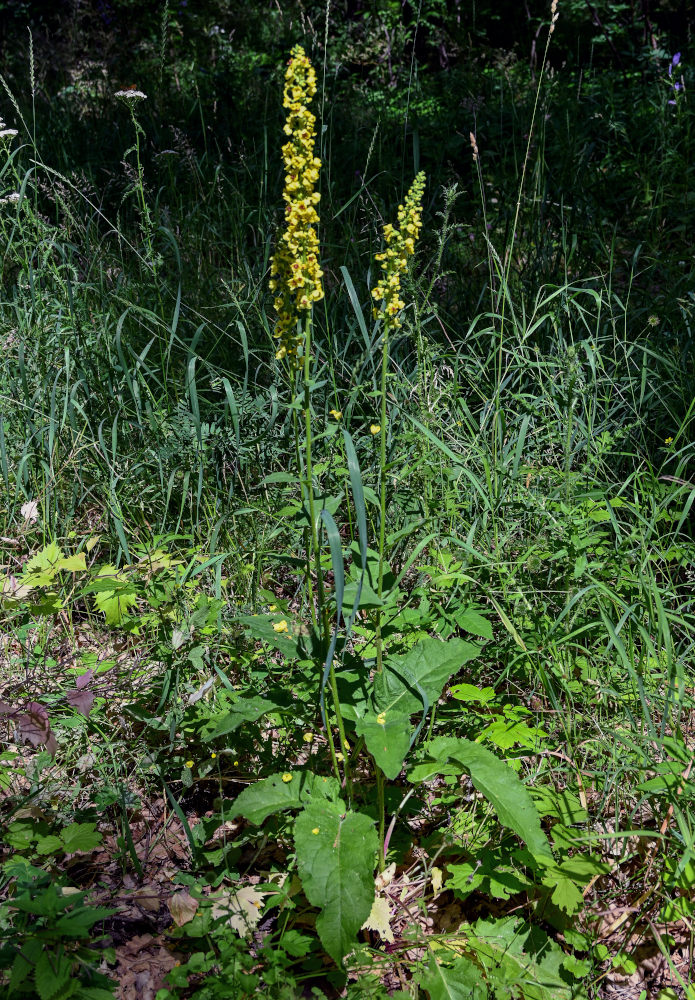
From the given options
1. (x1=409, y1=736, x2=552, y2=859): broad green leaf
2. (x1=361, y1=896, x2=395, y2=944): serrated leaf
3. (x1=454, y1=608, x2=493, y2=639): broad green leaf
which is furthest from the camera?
(x1=454, y1=608, x2=493, y2=639): broad green leaf

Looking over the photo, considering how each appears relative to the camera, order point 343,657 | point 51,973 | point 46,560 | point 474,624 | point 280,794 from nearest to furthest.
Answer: point 51,973, point 280,794, point 343,657, point 474,624, point 46,560

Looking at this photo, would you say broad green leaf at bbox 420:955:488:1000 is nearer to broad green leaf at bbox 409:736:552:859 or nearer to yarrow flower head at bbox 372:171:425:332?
broad green leaf at bbox 409:736:552:859

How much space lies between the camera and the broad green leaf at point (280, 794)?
1481mm

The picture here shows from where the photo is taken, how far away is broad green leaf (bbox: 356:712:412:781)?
137 cm

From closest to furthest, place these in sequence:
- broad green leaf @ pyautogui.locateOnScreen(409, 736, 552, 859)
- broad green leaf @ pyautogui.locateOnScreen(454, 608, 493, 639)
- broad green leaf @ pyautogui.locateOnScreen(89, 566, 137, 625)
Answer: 1. broad green leaf @ pyautogui.locateOnScreen(409, 736, 552, 859)
2. broad green leaf @ pyautogui.locateOnScreen(454, 608, 493, 639)
3. broad green leaf @ pyautogui.locateOnScreen(89, 566, 137, 625)

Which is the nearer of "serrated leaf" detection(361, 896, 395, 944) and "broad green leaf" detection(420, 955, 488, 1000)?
"broad green leaf" detection(420, 955, 488, 1000)

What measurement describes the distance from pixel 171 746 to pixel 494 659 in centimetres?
87

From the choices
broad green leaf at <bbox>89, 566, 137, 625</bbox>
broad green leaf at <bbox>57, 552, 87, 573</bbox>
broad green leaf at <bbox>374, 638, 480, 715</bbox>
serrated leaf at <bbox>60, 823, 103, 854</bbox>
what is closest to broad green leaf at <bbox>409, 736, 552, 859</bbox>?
broad green leaf at <bbox>374, 638, 480, 715</bbox>

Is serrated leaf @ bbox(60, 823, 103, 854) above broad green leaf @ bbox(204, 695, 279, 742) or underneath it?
underneath

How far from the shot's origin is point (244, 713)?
157 centimetres

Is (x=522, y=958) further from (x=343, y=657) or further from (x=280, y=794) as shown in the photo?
(x=343, y=657)

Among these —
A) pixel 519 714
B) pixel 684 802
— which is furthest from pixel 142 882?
pixel 684 802

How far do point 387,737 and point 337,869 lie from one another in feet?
0.79

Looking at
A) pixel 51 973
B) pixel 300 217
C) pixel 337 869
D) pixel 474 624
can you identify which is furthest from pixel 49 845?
pixel 300 217
